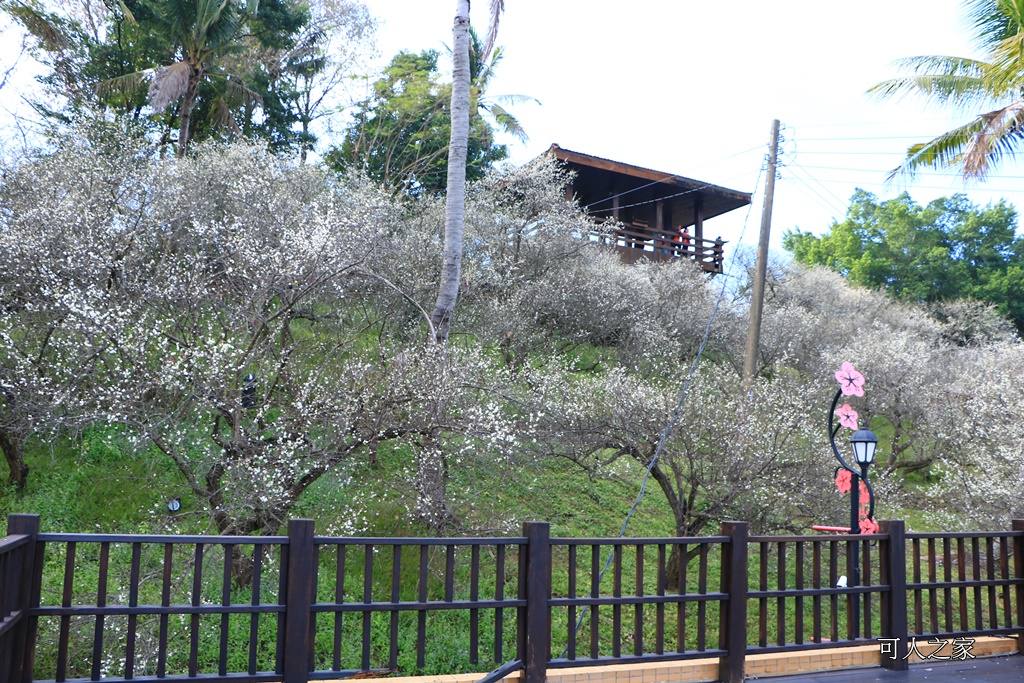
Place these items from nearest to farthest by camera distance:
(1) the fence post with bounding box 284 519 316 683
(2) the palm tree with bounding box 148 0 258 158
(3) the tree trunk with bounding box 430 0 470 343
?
(1) the fence post with bounding box 284 519 316 683, (3) the tree trunk with bounding box 430 0 470 343, (2) the palm tree with bounding box 148 0 258 158

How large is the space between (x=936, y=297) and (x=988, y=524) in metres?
23.0

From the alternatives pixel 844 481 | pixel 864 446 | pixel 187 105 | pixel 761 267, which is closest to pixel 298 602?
pixel 864 446

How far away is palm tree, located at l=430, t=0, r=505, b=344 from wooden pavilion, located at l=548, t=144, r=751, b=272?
369 inches

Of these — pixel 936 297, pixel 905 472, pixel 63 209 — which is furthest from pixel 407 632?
pixel 936 297

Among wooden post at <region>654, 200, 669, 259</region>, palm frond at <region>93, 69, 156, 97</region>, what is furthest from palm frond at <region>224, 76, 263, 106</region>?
wooden post at <region>654, 200, 669, 259</region>

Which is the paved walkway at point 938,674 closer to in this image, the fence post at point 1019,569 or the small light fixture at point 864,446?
the fence post at point 1019,569

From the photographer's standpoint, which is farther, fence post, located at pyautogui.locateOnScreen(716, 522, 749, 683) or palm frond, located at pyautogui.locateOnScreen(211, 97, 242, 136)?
palm frond, located at pyautogui.locateOnScreen(211, 97, 242, 136)

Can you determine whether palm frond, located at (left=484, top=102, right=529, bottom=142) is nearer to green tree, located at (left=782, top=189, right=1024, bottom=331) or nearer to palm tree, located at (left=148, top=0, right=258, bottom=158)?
palm tree, located at (left=148, top=0, right=258, bottom=158)

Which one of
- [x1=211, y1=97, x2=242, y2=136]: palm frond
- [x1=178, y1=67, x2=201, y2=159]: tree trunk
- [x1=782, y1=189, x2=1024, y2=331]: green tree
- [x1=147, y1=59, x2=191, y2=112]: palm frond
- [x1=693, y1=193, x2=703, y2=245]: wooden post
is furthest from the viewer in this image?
[x1=782, y1=189, x2=1024, y2=331]: green tree

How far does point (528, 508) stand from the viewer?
12172mm

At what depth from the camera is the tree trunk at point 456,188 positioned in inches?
403

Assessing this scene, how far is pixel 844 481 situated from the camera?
9.74m

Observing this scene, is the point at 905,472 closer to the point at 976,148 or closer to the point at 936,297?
the point at 976,148

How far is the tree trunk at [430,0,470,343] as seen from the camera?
33.6ft
